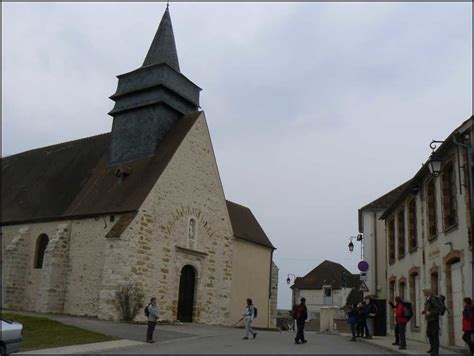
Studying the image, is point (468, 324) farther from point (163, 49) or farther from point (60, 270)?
point (163, 49)

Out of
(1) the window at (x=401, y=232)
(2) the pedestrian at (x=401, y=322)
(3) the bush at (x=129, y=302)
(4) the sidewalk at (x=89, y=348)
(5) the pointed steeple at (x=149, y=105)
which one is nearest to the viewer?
(4) the sidewalk at (x=89, y=348)

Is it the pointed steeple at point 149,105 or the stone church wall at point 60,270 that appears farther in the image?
the pointed steeple at point 149,105

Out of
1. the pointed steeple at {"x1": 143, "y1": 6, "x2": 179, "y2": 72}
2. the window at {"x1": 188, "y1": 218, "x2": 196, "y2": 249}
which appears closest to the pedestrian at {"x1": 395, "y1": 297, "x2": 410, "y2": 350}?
the window at {"x1": 188, "y1": 218, "x2": 196, "y2": 249}

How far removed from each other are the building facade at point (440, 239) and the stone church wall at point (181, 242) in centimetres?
851

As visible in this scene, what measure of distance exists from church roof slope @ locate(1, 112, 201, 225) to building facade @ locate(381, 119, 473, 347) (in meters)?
10.2

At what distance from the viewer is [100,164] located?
25.7 meters

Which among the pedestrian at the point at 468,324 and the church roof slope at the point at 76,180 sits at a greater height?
the church roof slope at the point at 76,180

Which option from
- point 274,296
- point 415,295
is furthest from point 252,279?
point 415,295

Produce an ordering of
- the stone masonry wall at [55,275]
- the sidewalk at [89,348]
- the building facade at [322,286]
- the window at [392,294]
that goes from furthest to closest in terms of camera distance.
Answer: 1. the building facade at [322,286]
2. the stone masonry wall at [55,275]
3. the window at [392,294]
4. the sidewalk at [89,348]

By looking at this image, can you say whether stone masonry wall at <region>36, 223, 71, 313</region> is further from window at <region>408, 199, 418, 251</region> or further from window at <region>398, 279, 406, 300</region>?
window at <region>408, 199, 418, 251</region>

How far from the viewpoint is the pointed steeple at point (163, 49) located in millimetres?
26188

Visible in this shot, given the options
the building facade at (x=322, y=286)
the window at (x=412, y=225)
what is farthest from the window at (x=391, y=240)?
the building facade at (x=322, y=286)

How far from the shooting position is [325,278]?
53562mm

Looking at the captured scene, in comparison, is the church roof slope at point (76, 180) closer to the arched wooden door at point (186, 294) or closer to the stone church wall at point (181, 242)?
the stone church wall at point (181, 242)
